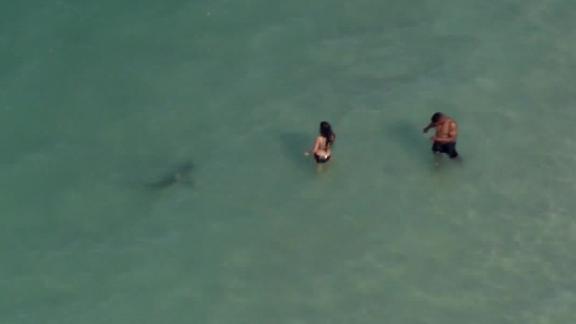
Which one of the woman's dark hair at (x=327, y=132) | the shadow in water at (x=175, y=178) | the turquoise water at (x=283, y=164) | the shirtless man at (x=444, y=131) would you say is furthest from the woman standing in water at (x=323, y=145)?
the shadow in water at (x=175, y=178)

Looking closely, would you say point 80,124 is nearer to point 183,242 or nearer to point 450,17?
point 183,242

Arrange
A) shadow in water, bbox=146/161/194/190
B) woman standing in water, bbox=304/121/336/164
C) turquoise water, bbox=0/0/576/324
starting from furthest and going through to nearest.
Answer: shadow in water, bbox=146/161/194/190 < woman standing in water, bbox=304/121/336/164 < turquoise water, bbox=0/0/576/324

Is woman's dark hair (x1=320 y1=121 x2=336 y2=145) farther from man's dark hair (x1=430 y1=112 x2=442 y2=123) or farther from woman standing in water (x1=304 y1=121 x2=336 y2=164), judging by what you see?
man's dark hair (x1=430 y1=112 x2=442 y2=123)

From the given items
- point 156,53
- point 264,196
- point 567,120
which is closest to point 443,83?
point 567,120

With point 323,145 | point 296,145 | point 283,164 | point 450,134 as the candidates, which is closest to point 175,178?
point 283,164

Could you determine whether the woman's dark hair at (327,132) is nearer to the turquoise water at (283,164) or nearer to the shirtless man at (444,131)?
the turquoise water at (283,164)

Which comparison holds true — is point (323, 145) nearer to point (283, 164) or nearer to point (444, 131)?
point (283, 164)

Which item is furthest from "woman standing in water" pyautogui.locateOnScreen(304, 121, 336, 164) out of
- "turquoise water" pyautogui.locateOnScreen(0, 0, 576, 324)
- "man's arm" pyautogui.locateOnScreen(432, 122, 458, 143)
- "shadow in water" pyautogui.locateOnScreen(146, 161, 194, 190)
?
"shadow in water" pyautogui.locateOnScreen(146, 161, 194, 190)
